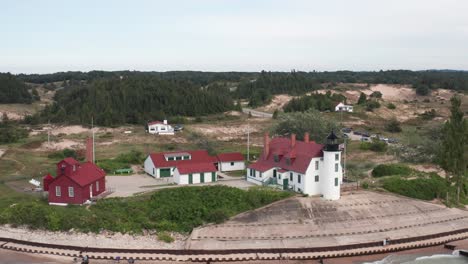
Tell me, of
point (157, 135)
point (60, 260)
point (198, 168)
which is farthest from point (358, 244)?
point (157, 135)

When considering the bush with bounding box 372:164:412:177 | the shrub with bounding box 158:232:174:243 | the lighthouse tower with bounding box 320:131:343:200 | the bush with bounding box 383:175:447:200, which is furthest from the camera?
the bush with bounding box 372:164:412:177

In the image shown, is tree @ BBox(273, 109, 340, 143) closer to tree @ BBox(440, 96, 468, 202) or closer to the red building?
tree @ BBox(440, 96, 468, 202)

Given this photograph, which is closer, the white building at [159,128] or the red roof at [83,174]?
the red roof at [83,174]

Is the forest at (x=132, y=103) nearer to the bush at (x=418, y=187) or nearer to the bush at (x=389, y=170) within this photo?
the bush at (x=389, y=170)

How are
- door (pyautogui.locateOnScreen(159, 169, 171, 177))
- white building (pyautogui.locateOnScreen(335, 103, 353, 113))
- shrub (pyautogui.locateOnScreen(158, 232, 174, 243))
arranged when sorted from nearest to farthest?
shrub (pyautogui.locateOnScreen(158, 232, 174, 243))
door (pyautogui.locateOnScreen(159, 169, 171, 177))
white building (pyautogui.locateOnScreen(335, 103, 353, 113))

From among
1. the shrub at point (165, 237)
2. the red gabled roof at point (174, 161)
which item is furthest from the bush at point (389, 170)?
the shrub at point (165, 237)

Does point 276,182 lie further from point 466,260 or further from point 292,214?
point 466,260

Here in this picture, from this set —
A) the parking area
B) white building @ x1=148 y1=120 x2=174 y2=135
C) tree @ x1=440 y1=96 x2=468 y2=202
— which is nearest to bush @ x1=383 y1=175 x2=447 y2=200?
tree @ x1=440 y1=96 x2=468 y2=202
